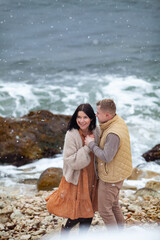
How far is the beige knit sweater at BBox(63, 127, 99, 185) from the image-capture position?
3018 millimetres

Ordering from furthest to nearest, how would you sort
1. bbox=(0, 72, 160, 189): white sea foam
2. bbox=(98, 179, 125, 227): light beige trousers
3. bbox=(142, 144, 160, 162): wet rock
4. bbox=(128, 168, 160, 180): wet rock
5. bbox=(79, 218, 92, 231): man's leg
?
bbox=(0, 72, 160, 189): white sea foam → bbox=(142, 144, 160, 162): wet rock → bbox=(128, 168, 160, 180): wet rock → bbox=(79, 218, 92, 231): man's leg → bbox=(98, 179, 125, 227): light beige trousers

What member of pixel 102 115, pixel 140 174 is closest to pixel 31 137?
pixel 140 174

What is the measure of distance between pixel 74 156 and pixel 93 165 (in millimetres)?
316

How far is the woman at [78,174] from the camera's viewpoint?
3.06 meters

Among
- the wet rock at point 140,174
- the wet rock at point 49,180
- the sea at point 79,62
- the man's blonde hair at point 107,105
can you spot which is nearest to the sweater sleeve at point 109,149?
the man's blonde hair at point 107,105

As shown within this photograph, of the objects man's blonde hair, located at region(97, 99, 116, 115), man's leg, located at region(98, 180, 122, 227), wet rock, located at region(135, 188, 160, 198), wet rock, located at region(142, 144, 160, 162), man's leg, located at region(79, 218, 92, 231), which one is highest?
man's blonde hair, located at region(97, 99, 116, 115)

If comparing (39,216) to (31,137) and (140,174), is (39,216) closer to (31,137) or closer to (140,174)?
→ (140,174)

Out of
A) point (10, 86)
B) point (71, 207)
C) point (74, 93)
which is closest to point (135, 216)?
point (71, 207)

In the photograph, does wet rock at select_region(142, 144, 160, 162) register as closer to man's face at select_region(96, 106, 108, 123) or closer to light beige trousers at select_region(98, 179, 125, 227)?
light beige trousers at select_region(98, 179, 125, 227)

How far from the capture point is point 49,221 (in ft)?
14.3

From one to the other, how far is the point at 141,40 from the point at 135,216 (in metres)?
18.8

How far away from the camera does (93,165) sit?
128 inches

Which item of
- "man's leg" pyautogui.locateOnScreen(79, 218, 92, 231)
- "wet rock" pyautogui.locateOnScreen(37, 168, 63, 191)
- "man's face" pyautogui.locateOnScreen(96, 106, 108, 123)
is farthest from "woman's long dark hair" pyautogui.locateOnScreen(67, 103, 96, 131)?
"wet rock" pyautogui.locateOnScreen(37, 168, 63, 191)

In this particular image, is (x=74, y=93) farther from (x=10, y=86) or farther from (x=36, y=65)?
(x=36, y=65)
